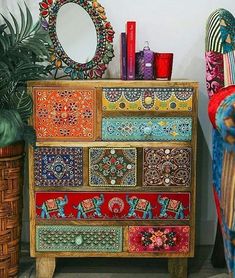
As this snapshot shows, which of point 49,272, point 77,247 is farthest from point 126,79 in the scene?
point 49,272

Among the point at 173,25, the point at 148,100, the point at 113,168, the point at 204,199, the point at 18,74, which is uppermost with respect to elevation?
the point at 173,25

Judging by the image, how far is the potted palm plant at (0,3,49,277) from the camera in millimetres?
1983

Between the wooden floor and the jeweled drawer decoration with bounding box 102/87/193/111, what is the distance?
30.0 inches

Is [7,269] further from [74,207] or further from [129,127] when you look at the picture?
[129,127]

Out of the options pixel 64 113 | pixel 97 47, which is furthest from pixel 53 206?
pixel 97 47

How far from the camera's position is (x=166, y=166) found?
6.70ft

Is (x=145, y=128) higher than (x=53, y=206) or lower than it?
higher

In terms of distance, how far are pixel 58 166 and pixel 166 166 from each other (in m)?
0.45

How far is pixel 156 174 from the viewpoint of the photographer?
2.05 m

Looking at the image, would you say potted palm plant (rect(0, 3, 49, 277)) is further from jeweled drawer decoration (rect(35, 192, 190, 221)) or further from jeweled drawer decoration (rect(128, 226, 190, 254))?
jeweled drawer decoration (rect(128, 226, 190, 254))

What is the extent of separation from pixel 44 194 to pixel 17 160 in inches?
7.1

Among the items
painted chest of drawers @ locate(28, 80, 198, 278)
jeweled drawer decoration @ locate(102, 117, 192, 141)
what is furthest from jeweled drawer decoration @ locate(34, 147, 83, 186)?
jeweled drawer decoration @ locate(102, 117, 192, 141)

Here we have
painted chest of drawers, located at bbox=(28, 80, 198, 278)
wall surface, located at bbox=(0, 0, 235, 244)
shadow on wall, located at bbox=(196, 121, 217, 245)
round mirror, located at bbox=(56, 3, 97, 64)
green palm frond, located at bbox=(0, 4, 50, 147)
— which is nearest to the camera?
green palm frond, located at bbox=(0, 4, 50, 147)

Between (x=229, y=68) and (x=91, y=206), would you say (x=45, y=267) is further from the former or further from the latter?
(x=229, y=68)
